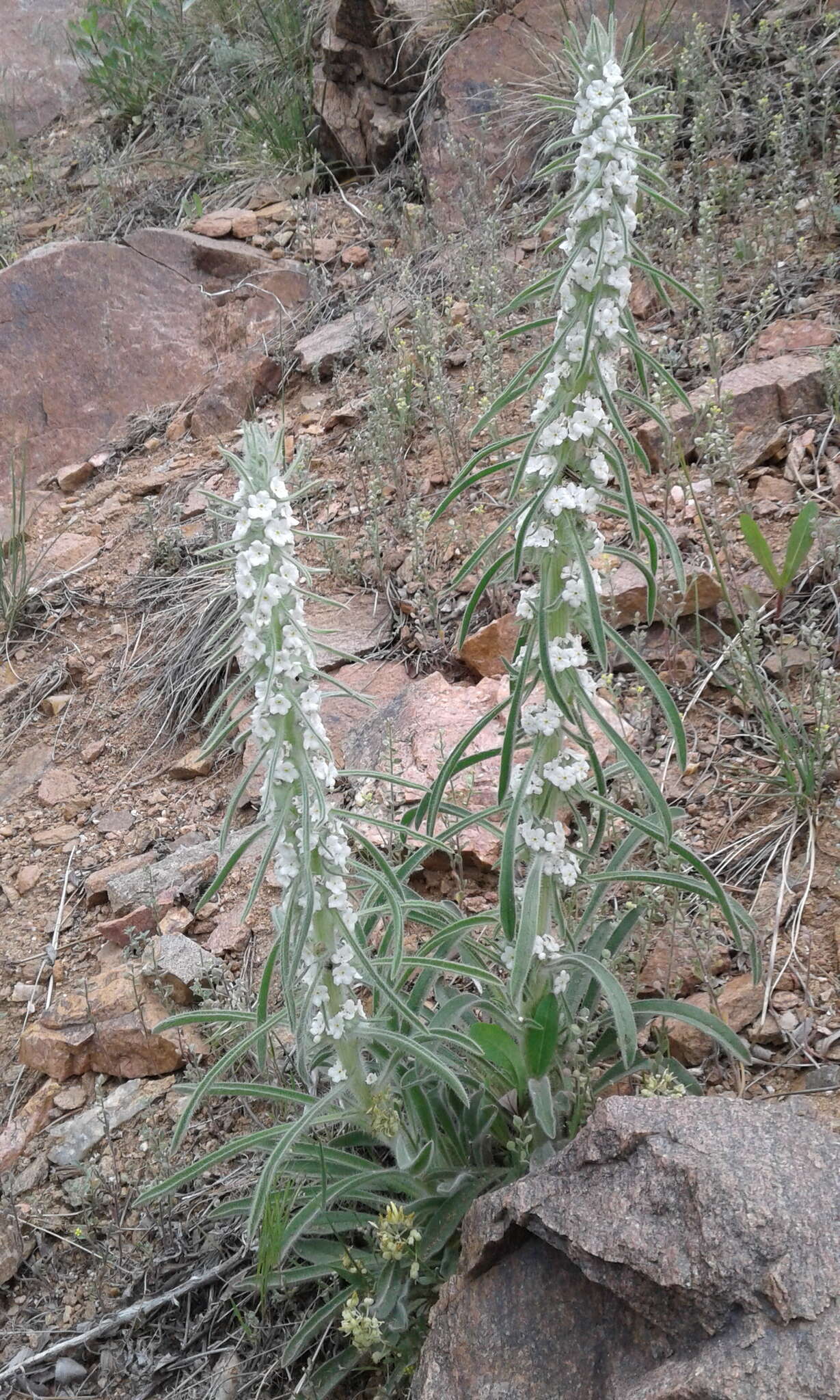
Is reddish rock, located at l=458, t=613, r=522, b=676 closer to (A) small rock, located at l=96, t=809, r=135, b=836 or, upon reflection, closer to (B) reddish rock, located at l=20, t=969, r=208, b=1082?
(A) small rock, located at l=96, t=809, r=135, b=836

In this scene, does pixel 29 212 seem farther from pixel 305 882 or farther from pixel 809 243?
pixel 305 882

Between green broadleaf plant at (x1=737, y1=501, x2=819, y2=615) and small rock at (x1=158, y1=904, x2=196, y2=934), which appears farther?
small rock at (x1=158, y1=904, x2=196, y2=934)

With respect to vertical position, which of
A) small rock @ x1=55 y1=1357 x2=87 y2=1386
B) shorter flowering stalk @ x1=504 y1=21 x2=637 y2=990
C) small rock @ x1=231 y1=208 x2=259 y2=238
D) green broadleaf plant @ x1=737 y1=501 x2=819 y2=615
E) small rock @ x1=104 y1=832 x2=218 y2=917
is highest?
shorter flowering stalk @ x1=504 y1=21 x2=637 y2=990

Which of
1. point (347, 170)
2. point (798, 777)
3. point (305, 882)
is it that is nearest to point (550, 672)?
point (305, 882)

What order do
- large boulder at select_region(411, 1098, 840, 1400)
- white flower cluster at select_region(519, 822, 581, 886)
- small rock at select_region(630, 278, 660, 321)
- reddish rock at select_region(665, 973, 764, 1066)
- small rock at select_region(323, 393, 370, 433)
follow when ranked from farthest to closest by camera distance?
1. small rock at select_region(323, 393, 370, 433)
2. small rock at select_region(630, 278, 660, 321)
3. reddish rock at select_region(665, 973, 764, 1066)
4. white flower cluster at select_region(519, 822, 581, 886)
5. large boulder at select_region(411, 1098, 840, 1400)

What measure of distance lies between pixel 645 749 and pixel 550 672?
1.40 m

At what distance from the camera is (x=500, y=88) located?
5598 mm

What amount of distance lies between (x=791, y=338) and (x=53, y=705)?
3.00 m

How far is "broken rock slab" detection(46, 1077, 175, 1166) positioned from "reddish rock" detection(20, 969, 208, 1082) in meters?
0.05

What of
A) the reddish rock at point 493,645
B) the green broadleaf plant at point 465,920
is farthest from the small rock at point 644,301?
the green broadleaf plant at point 465,920

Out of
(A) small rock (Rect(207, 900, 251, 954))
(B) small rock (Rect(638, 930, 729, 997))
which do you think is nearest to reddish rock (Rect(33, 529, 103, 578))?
(A) small rock (Rect(207, 900, 251, 954))

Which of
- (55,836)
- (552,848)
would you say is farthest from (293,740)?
(55,836)

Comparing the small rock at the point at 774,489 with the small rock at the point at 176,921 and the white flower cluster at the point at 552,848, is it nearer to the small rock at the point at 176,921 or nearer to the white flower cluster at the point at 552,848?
the white flower cluster at the point at 552,848

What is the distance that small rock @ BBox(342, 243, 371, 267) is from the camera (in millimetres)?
5961
